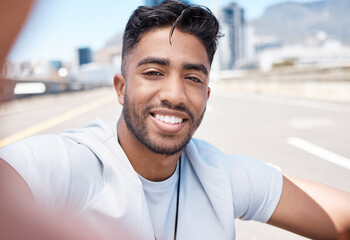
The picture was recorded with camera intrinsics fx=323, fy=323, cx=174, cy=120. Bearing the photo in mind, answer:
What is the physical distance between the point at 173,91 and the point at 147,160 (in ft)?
1.40

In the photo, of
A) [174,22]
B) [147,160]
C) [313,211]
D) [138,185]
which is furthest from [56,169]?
[313,211]

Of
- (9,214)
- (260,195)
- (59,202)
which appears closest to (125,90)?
(59,202)

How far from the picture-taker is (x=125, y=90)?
1987 mm

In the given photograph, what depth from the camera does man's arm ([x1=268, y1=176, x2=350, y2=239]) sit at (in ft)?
6.02

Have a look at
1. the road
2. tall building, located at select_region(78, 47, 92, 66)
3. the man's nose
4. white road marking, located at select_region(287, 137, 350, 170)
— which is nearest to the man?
the man's nose

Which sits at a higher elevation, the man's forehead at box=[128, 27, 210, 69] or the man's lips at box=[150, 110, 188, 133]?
the man's forehead at box=[128, 27, 210, 69]

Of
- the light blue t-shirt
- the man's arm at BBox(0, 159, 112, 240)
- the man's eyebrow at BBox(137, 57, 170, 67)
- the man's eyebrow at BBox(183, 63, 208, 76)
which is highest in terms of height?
the man's eyebrow at BBox(137, 57, 170, 67)

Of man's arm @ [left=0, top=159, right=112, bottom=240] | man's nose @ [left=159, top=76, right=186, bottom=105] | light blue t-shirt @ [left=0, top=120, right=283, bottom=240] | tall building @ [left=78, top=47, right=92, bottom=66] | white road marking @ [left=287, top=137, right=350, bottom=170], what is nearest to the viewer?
man's arm @ [left=0, top=159, right=112, bottom=240]

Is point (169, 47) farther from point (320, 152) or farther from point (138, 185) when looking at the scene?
point (320, 152)

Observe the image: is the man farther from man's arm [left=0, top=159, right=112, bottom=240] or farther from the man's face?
man's arm [left=0, top=159, right=112, bottom=240]

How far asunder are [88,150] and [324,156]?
456cm

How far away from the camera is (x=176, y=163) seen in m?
1.95

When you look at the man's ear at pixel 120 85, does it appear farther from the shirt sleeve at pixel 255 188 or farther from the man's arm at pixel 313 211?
the man's arm at pixel 313 211

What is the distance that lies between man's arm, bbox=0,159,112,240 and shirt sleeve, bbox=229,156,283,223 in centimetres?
140
